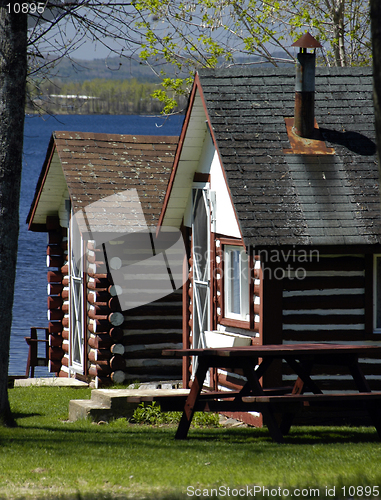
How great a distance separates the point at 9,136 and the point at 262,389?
15.0 ft

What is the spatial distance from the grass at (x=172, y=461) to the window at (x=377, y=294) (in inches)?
64.7

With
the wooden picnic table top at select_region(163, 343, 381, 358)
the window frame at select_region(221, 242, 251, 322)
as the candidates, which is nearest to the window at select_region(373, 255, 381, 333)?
the window frame at select_region(221, 242, 251, 322)

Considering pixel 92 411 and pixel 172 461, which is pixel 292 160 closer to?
pixel 92 411

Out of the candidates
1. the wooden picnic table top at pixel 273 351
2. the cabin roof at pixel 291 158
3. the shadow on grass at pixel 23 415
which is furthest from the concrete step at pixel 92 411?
the cabin roof at pixel 291 158

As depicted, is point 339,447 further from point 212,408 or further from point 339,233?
point 339,233

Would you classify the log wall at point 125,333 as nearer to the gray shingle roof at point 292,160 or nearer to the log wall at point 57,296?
the log wall at point 57,296

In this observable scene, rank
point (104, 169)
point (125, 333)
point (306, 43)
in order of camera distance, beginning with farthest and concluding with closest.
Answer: point (104, 169) < point (125, 333) < point (306, 43)

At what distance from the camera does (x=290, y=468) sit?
730 cm

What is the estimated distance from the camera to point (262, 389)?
356 inches

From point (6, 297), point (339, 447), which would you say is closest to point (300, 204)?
point (339, 447)

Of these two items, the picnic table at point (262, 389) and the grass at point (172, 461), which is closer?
the grass at point (172, 461)

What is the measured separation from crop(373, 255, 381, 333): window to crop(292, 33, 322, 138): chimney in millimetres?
2169

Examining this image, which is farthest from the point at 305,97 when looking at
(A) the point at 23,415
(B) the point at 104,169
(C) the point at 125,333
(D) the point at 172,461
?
(C) the point at 125,333

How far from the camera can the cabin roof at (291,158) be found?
10391 mm
